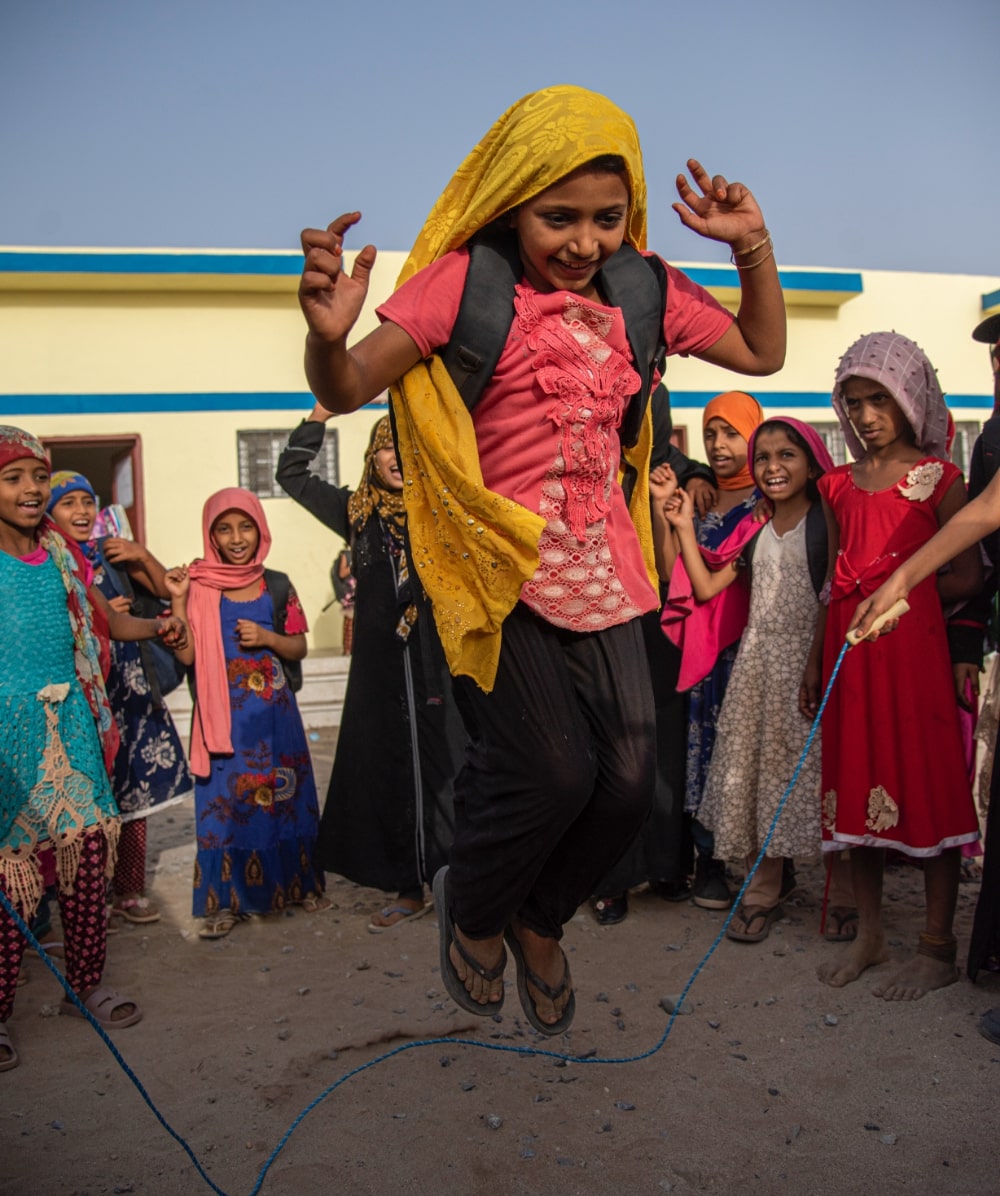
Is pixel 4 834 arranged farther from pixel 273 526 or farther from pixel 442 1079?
pixel 273 526

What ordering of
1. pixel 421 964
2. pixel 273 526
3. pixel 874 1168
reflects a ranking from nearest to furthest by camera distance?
pixel 874 1168 < pixel 421 964 < pixel 273 526

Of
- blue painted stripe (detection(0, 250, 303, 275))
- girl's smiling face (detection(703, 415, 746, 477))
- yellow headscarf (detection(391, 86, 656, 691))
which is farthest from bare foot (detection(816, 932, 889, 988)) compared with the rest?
blue painted stripe (detection(0, 250, 303, 275))

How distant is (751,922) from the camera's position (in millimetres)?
4859

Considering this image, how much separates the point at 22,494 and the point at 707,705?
3098mm

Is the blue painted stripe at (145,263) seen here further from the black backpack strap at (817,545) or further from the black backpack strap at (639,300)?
the black backpack strap at (639,300)

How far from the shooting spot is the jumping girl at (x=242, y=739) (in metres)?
5.39

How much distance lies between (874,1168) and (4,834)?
2.94 m

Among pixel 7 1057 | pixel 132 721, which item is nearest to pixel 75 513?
pixel 132 721

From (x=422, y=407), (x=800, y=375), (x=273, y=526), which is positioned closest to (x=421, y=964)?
(x=422, y=407)

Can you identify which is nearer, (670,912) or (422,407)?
(422,407)

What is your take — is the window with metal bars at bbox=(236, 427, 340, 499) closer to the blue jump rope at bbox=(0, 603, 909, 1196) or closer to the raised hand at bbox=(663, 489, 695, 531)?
the raised hand at bbox=(663, 489, 695, 531)

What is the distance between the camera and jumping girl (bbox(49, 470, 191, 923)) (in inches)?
212

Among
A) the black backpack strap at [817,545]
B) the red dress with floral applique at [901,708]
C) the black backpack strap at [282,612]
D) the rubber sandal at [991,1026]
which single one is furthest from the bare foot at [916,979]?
the black backpack strap at [282,612]

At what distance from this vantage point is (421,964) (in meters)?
4.78
